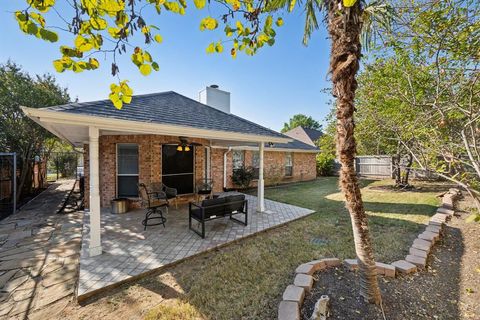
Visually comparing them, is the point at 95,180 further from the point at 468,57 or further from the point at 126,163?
the point at 468,57

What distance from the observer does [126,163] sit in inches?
303

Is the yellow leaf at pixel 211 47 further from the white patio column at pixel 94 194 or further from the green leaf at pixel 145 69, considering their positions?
the white patio column at pixel 94 194

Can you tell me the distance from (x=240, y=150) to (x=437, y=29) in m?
10.5

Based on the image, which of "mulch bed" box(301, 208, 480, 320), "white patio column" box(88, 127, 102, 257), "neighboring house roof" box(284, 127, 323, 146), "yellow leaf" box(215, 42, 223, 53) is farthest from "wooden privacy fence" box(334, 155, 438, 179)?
"white patio column" box(88, 127, 102, 257)

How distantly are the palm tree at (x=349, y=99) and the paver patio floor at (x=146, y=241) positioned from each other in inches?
122

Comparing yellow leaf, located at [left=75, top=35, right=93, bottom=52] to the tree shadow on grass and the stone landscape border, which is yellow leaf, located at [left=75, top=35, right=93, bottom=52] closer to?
the stone landscape border

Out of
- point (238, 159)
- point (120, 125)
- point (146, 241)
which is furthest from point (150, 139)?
point (238, 159)

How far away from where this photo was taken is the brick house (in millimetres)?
4188

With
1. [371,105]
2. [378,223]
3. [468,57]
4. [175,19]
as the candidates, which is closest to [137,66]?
[175,19]

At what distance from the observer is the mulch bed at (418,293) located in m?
2.57

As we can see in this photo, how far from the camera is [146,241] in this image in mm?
4891

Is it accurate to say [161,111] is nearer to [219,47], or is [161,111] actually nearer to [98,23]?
[219,47]

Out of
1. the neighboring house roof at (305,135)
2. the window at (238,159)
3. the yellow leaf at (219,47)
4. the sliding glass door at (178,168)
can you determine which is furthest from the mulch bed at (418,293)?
the neighboring house roof at (305,135)

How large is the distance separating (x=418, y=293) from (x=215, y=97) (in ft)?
38.2
